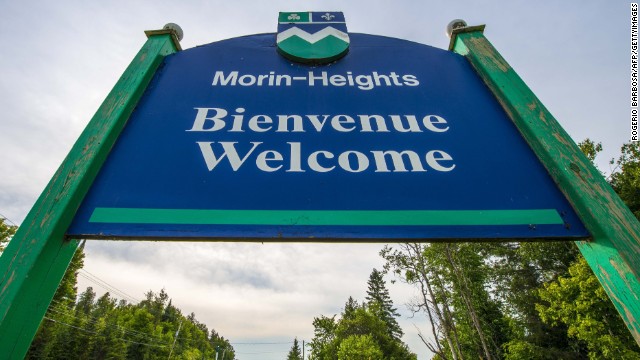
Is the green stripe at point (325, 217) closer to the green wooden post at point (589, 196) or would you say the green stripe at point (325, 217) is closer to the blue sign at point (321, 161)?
the blue sign at point (321, 161)

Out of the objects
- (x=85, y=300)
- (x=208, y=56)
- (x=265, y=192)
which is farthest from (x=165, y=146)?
(x=85, y=300)

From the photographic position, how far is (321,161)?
5.00ft

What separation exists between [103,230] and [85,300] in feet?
307

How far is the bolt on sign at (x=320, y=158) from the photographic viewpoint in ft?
4.13

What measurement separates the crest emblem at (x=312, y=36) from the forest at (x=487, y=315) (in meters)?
8.11

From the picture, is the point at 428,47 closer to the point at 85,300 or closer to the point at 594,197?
the point at 594,197

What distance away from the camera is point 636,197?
60.4 ft

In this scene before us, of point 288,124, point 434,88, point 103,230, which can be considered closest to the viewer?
point 103,230

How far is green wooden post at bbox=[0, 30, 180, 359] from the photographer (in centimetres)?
103

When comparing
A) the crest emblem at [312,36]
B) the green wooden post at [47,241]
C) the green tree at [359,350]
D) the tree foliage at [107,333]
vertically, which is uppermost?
the tree foliage at [107,333]

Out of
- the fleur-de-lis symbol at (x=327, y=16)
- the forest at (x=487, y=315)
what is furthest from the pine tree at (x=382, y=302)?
the fleur-de-lis symbol at (x=327, y=16)

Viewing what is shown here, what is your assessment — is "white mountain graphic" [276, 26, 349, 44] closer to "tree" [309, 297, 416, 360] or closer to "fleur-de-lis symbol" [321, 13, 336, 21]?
"fleur-de-lis symbol" [321, 13, 336, 21]

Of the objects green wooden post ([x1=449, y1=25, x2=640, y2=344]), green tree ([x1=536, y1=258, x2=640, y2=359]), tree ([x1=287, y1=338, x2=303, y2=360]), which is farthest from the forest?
tree ([x1=287, y1=338, x2=303, y2=360])

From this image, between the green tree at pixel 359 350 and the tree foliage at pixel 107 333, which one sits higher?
the tree foliage at pixel 107 333
